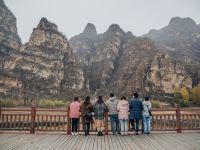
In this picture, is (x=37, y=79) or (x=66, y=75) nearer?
(x=37, y=79)

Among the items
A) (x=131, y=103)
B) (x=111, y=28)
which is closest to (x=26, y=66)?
(x=111, y=28)

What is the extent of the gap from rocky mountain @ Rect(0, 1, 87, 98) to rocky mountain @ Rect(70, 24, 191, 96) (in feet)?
66.7

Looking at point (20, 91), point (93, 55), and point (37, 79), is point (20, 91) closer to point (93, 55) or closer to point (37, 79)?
point (37, 79)

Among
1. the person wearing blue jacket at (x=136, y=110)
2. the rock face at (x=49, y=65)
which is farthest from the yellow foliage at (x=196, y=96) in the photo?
the person wearing blue jacket at (x=136, y=110)

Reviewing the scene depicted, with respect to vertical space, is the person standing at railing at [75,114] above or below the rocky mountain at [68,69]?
below

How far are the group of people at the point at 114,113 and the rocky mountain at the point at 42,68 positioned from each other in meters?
106

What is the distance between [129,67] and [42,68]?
171 feet

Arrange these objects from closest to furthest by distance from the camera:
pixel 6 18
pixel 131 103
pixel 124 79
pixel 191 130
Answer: pixel 131 103, pixel 191 130, pixel 124 79, pixel 6 18

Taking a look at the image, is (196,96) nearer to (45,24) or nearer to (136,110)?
(45,24)

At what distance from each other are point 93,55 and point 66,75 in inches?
2240

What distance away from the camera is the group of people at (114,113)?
1366 cm

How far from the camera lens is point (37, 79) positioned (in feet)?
418

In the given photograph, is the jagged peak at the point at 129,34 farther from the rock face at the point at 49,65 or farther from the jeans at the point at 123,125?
the jeans at the point at 123,125

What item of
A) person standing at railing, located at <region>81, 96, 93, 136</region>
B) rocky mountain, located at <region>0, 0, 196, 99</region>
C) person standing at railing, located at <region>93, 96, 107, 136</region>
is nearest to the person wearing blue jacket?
person standing at railing, located at <region>93, 96, 107, 136</region>
